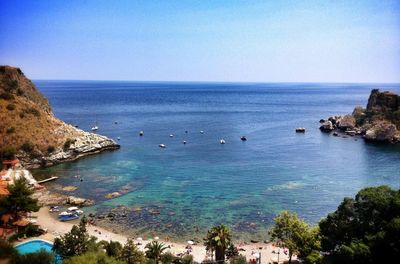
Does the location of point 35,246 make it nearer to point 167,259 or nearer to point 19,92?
point 167,259

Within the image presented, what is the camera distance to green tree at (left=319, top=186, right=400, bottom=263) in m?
34.7

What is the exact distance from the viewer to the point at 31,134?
93.8m

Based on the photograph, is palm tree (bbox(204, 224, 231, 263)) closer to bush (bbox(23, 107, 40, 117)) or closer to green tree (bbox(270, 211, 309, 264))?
green tree (bbox(270, 211, 309, 264))

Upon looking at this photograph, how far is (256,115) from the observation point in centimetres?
19862

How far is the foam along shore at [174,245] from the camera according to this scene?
47906 mm

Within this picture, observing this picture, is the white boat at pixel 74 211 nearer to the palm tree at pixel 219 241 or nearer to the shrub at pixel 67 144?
the palm tree at pixel 219 241

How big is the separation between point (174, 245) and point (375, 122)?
111m

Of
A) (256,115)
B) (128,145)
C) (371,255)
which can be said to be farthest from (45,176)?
(256,115)

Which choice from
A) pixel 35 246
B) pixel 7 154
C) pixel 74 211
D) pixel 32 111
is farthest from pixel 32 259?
pixel 32 111

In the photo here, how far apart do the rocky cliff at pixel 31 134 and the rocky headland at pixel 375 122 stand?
295ft

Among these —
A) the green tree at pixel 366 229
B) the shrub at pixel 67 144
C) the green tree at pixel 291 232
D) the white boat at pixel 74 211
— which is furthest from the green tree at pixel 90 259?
the shrub at pixel 67 144

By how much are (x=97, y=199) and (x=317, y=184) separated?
152ft

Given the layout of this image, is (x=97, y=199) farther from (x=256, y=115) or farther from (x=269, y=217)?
(x=256, y=115)

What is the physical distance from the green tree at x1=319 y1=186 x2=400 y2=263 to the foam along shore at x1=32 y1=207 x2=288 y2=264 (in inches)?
365
